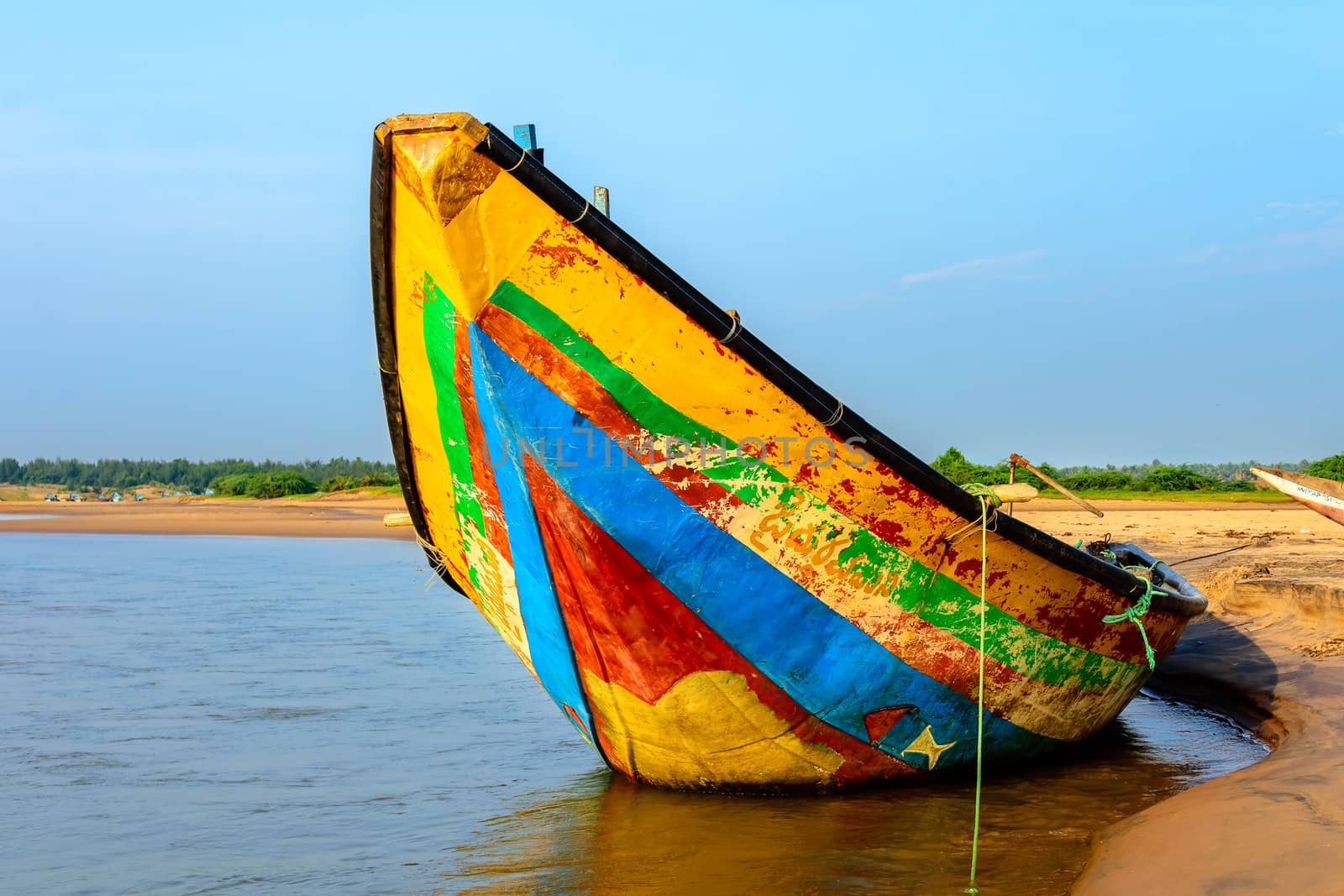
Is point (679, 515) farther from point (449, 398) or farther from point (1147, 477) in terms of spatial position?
point (1147, 477)

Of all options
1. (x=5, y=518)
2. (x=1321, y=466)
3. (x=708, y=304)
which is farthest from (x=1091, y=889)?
(x=5, y=518)

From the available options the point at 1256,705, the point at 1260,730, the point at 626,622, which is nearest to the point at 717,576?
the point at 626,622

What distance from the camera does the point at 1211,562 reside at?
11836mm

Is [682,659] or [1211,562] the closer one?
[682,659]

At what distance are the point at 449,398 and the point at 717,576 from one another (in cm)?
127

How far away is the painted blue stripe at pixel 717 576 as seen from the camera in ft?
13.3

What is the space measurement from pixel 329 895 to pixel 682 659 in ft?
5.09

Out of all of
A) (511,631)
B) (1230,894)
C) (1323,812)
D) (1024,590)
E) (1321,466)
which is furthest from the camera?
(1321,466)

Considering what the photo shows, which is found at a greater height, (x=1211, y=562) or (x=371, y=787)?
(x=1211, y=562)

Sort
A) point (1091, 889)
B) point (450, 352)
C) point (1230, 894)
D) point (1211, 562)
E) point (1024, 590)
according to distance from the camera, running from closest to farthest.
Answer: point (1230, 894) → point (1091, 889) → point (450, 352) → point (1024, 590) → point (1211, 562)

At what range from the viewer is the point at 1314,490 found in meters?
9.61

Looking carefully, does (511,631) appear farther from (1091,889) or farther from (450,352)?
(1091,889)

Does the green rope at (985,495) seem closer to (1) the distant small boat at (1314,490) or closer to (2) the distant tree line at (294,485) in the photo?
(1) the distant small boat at (1314,490)

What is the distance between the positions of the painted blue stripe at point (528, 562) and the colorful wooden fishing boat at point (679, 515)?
0.01 meters
